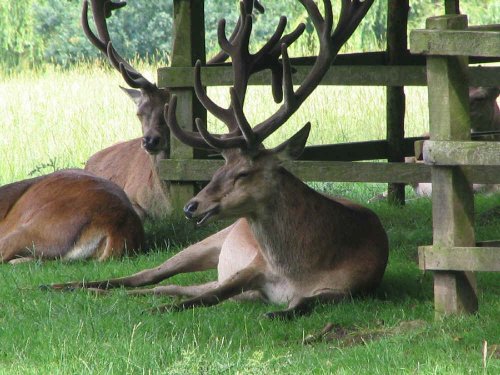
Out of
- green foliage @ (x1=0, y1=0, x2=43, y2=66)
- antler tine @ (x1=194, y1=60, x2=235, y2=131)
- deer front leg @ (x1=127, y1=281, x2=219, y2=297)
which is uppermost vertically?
green foliage @ (x1=0, y1=0, x2=43, y2=66)

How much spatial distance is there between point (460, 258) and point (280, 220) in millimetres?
1386

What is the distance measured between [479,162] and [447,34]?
63 centimetres

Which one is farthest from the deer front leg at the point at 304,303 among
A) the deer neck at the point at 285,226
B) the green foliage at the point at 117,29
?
the green foliage at the point at 117,29

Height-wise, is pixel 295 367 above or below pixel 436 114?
below

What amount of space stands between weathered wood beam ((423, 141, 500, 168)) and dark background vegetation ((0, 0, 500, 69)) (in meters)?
24.4

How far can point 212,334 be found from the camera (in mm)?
5574

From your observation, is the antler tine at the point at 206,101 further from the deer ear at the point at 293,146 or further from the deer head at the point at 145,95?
the deer head at the point at 145,95

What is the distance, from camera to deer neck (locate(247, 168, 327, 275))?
6672 millimetres

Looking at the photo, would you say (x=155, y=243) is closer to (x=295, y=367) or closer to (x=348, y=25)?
(x=348, y=25)

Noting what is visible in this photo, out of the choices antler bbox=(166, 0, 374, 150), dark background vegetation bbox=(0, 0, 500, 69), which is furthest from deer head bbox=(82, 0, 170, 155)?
dark background vegetation bbox=(0, 0, 500, 69)

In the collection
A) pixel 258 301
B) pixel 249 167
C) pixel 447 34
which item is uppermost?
pixel 447 34

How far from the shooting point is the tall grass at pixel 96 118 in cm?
1548

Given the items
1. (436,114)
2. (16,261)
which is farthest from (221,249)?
(436,114)

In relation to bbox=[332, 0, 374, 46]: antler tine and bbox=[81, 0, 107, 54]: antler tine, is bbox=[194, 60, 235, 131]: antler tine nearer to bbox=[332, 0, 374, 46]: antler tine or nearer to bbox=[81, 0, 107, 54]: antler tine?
bbox=[332, 0, 374, 46]: antler tine
